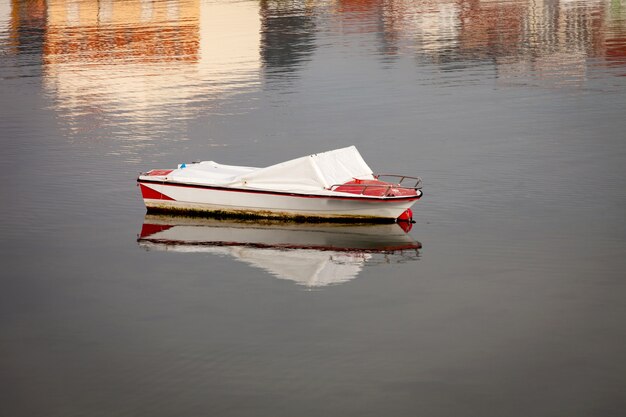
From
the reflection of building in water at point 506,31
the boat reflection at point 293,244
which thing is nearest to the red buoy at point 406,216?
the boat reflection at point 293,244

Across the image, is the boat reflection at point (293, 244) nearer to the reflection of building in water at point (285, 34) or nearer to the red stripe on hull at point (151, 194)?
the red stripe on hull at point (151, 194)

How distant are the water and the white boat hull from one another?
789mm

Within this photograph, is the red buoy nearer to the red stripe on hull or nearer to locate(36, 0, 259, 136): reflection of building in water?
the red stripe on hull

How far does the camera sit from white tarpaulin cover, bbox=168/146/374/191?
144 ft

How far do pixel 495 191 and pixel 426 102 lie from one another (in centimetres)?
2194

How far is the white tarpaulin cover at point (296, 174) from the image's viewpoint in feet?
144

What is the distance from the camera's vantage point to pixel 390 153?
5544 centimetres

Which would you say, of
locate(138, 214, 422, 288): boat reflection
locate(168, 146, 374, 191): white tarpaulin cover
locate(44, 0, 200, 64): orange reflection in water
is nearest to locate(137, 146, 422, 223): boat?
locate(168, 146, 374, 191): white tarpaulin cover

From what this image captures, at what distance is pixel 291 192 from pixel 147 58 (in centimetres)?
4934

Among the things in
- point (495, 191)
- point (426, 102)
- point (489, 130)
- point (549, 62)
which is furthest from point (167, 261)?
point (549, 62)

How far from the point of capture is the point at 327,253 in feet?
136

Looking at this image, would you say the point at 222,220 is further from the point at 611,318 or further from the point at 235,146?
the point at 611,318

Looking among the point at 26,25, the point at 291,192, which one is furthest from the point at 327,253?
the point at 26,25

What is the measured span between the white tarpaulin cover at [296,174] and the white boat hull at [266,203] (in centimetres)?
33
